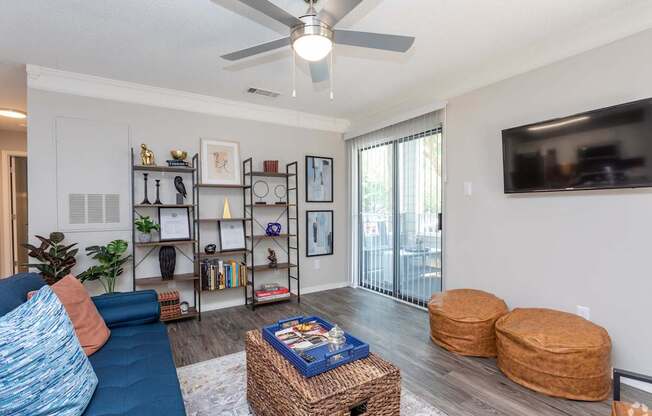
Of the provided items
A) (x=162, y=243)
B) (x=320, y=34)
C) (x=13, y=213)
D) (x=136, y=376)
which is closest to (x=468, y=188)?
(x=320, y=34)

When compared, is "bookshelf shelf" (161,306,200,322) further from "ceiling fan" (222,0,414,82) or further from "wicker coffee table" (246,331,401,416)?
"ceiling fan" (222,0,414,82)

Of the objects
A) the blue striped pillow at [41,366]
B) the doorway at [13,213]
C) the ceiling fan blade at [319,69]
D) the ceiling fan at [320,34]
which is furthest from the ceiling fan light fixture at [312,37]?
the doorway at [13,213]

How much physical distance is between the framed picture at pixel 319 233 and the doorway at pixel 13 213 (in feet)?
14.2

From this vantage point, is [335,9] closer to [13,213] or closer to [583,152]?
[583,152]

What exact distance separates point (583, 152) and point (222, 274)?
3570mm

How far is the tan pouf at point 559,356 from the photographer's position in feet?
6.55

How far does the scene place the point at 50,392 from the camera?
3.92 feet

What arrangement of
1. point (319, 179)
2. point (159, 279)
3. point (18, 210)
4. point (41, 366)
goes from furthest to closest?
point (18, 210)
point (319, 179)
point (159, 279)
point (41, 366)

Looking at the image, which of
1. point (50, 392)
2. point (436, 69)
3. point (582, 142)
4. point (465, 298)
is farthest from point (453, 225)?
point (50, 392)

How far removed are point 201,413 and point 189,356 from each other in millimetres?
815

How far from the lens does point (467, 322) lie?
8.45 ft

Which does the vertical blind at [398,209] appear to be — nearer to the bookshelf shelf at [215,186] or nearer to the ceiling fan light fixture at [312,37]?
the bookshelf shelf at [215,186]

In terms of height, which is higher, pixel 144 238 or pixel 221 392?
pixel 144 238

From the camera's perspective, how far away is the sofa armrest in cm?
218
